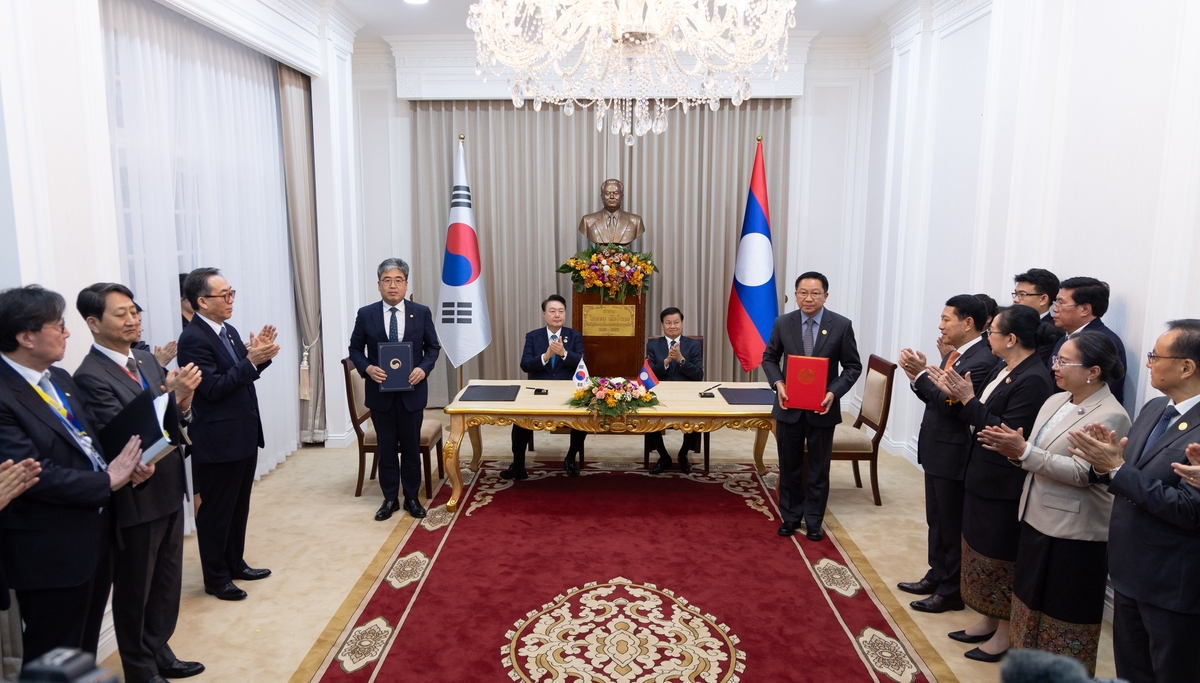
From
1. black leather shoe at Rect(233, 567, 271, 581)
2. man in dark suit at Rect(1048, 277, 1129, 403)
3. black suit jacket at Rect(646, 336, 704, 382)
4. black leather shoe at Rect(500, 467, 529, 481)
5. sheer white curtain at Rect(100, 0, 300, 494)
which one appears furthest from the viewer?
black suit jacket at Rect(646, 336, 704, 382)

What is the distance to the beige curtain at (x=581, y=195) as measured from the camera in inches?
290

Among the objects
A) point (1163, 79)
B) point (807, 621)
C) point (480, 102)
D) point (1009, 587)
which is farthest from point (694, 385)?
point (480, 102)

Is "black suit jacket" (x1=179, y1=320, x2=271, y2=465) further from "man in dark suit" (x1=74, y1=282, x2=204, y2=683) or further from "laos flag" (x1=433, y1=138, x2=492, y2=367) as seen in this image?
"laos flag" (x1=433, y1=138, x2=492, y2=367)

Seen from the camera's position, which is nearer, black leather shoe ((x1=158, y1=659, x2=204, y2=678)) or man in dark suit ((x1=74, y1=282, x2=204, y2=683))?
man in dark suit ((x1=74, y1=282, x2=204, y2=683))

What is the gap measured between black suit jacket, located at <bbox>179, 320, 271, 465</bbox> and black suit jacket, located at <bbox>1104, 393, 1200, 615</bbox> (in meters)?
3.61

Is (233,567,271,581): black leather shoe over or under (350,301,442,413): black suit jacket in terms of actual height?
under

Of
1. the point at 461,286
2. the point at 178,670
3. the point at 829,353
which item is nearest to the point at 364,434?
the point at 461,286

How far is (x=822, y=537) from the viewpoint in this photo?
4520 mm

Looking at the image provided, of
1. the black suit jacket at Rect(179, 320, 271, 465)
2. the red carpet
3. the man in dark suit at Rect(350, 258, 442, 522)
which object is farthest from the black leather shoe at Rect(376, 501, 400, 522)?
the black suit jacket at Rect(179, 320, 271, 465)

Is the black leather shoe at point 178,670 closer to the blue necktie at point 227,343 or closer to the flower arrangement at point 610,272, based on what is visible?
the blue necktie at point 227,343

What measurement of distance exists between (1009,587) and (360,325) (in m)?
3.87

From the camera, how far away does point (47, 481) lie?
2.29 metres

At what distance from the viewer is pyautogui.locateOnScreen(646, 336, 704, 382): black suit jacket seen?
596 cm

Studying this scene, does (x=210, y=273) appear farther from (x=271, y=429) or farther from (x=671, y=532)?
(x=671, y=532)
